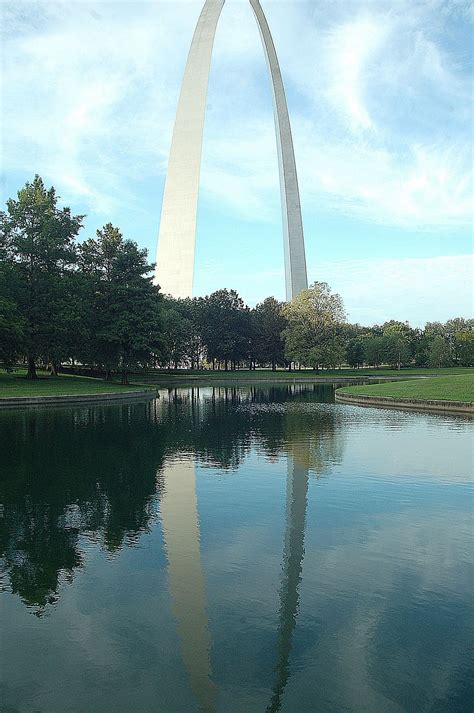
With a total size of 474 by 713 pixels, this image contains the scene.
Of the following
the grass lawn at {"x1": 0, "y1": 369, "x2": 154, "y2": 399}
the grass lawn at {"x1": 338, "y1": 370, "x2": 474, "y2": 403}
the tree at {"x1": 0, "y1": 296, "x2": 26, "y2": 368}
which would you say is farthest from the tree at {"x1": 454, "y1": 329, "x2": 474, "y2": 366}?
the tree at {"x1": 0, "y1": 296, "x2": 26, "y2": 368}

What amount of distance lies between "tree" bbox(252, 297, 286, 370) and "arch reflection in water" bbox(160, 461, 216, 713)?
67.6 m

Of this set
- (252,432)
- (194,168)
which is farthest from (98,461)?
(194,168)

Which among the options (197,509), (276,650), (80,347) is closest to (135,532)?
(197,509)

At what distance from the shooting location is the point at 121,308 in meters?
43.6

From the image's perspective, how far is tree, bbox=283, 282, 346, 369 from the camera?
64.1 meters

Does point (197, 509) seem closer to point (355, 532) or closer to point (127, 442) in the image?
point (355, 532)

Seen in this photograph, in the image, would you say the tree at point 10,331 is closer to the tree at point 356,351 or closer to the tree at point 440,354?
the tree at point 440,354

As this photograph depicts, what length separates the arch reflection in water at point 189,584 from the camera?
386cm

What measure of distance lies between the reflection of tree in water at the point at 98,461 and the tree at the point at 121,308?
18.3 m

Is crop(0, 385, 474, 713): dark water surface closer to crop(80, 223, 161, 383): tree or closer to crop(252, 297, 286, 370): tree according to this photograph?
crop(80, 223, 161, 383): tree

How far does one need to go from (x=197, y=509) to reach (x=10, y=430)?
36.0ft

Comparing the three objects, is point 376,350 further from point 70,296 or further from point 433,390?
point 433,390

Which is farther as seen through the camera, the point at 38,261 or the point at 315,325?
the point at 315,325

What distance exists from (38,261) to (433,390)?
26639mm
